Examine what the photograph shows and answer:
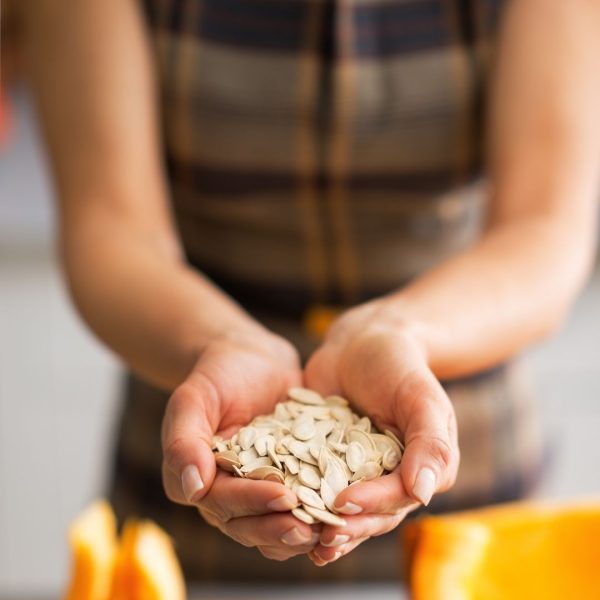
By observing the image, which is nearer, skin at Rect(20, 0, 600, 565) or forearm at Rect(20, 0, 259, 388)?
skin at Rect(20, 0, 600, 565)

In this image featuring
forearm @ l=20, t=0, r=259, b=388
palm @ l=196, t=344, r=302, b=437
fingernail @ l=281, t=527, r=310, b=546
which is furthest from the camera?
forearm @ l=20, t=0, r=259, b=388

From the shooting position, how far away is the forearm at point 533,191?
762 millimetres

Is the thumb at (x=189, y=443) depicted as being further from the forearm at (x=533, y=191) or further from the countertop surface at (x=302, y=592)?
the countertop surface at (x=302, y=592)

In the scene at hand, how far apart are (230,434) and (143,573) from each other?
15cm

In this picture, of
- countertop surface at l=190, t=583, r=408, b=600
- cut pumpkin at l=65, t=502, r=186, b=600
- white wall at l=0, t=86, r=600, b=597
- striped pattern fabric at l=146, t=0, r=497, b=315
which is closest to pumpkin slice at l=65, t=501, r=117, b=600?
cut pumpkin at l=65, t=502, r=186, b=600

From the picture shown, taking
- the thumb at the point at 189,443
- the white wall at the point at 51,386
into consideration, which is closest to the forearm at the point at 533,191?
the thumb at the point at 189,443

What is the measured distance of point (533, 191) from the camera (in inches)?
34.2

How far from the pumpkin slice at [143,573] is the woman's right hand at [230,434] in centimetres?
12

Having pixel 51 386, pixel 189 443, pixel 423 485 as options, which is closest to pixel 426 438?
pixel 423 485

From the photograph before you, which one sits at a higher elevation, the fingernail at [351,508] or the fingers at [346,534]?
the fingernail at [351,508]

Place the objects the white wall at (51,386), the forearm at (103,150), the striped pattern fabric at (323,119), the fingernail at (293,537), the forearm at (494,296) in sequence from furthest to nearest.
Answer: the white wall at (51,386) → the striped pattern fabric at (323,119) → the forearm at (103,150) → the forearm at (494,296) → the fingernail at (293,537)

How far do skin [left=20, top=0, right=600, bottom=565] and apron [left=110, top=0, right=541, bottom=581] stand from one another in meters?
0.06

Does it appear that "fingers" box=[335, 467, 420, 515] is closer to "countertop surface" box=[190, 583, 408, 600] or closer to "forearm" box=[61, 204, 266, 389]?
"forearm" box=[61, 204, 266, 389]

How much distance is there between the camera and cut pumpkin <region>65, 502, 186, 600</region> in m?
0.68
